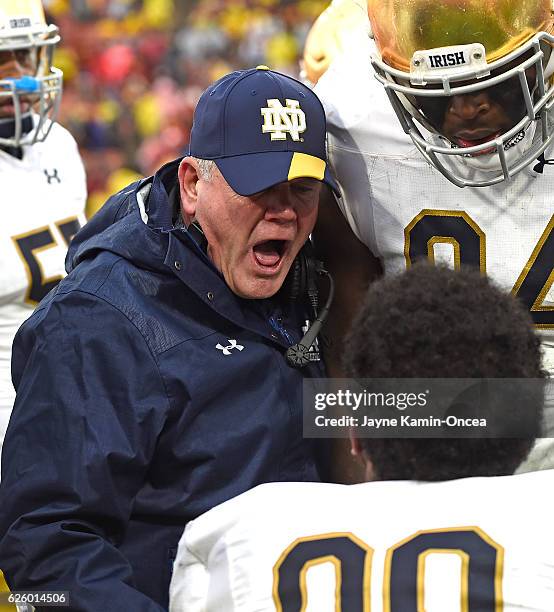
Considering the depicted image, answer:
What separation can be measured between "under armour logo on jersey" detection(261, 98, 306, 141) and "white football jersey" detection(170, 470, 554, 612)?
68 centimetres

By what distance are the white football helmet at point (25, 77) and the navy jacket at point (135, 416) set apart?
63.3 inches

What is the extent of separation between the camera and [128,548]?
69.1 inches

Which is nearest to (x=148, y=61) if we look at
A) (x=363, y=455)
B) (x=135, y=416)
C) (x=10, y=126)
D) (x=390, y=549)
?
(x=10, y=126)

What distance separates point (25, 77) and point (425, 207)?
180 cm

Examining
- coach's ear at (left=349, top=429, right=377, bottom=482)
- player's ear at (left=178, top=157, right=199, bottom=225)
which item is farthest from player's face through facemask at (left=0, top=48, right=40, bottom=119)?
coach's ear at (left=349, top=429, right=377, bottom=482)

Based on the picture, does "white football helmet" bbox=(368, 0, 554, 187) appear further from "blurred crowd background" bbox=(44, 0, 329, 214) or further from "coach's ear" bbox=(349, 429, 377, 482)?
"blurred crowd background" bbox=(44, 0, 329, 214)

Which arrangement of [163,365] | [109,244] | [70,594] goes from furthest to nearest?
1. [109,244]
2. [163,365]
3. [70,594]

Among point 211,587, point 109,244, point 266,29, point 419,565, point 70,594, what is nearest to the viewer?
point 419,565

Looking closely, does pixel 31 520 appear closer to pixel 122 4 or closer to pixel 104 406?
pixel 104 406

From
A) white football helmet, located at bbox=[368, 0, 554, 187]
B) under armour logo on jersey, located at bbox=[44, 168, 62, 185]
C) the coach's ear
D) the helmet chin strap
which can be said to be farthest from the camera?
under armour logo on jersey, located at bbox=[44, 168, 62, 185]

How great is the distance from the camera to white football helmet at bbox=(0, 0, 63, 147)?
11.0ft

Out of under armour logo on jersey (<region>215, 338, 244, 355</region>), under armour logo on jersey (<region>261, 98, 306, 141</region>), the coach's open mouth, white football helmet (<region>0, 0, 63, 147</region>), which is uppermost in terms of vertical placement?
white football helmet (<region>0, 0, 63, 147</region>)

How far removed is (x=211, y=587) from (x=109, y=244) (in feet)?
2.30

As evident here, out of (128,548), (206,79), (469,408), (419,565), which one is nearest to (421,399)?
(469,408)
